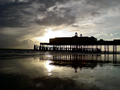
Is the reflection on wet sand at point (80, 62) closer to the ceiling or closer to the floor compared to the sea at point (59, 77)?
closer to the floor

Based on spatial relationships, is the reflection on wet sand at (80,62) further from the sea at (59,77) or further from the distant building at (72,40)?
the distant building at (72,40)

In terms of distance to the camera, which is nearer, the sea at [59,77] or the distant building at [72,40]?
the sea at [59,77]

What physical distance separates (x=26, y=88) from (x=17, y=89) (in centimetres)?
39

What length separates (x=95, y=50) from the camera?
2132 inches

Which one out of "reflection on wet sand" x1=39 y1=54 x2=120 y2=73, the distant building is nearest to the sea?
"reflection on wet sand" x1=39 y1=54 x2=120 y2=73

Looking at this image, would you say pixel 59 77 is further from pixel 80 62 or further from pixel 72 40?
pixel 72 40

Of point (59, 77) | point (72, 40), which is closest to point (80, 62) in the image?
point (59, 77)

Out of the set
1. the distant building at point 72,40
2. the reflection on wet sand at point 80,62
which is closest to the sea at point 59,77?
the reflection on wet sand at point 80,62

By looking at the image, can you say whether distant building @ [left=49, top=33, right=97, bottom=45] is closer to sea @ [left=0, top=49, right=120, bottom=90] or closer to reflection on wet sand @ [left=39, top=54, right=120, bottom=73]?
reflection on wet sand @ [left=39, top=54, right=120, bottom=73]

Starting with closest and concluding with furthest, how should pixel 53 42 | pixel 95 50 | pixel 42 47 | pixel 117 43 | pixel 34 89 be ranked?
1. pixel 34 89
2. pixel 117 43
3. pixel 95 50
4. pixel 53 42
5. pixel 42 47

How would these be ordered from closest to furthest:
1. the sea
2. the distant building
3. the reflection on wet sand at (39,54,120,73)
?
the sea < the reflection on wet sand at (39,54,120,73) < the distant building

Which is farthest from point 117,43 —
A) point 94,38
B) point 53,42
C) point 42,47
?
point 42,47

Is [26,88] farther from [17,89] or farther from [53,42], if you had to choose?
[53,42]

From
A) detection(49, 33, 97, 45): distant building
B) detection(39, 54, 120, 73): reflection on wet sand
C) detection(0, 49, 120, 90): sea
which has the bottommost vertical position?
detection(39, 54, 120, 73): reflection on wet sand
